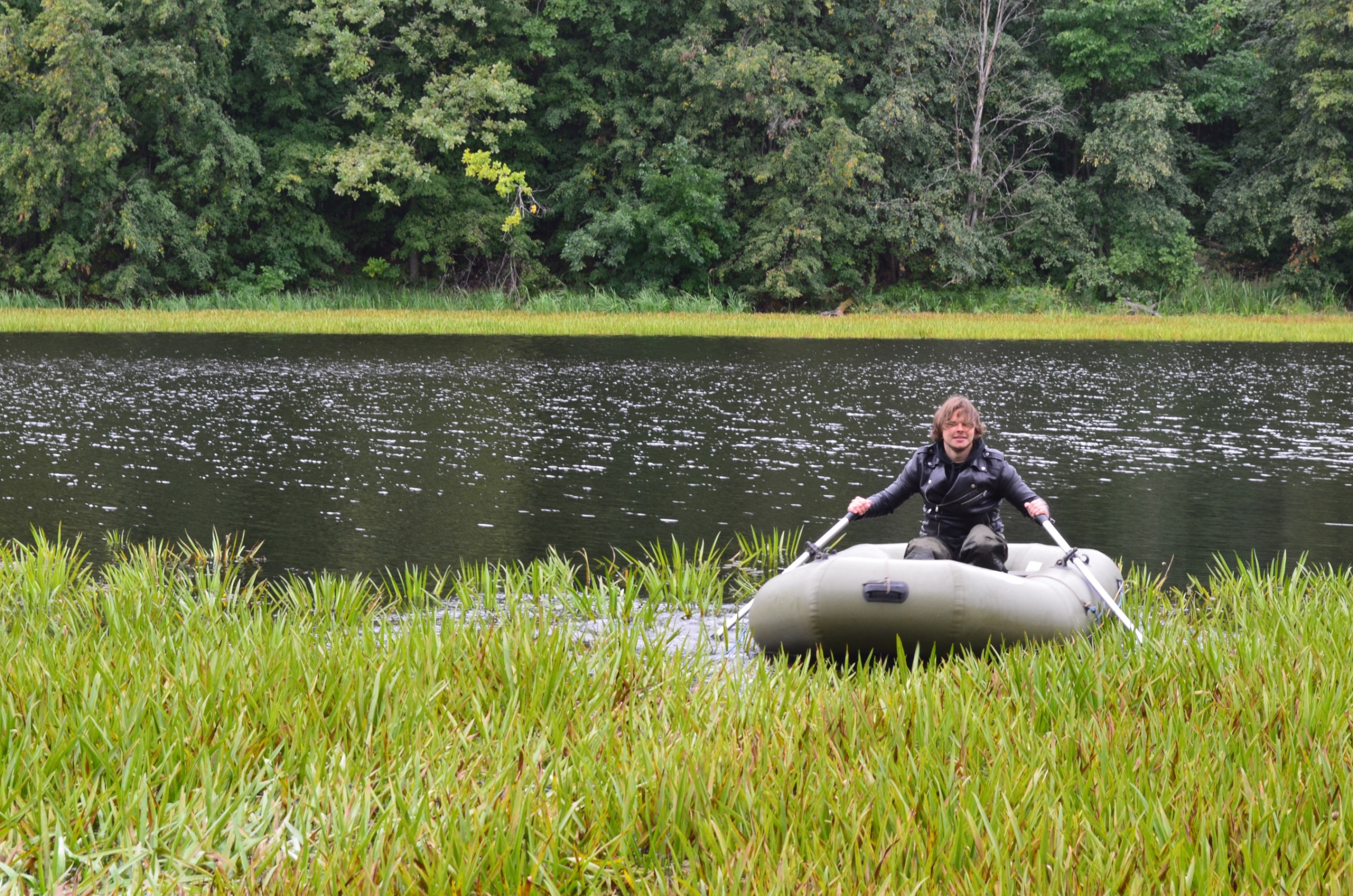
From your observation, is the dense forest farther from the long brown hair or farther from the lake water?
the long brown hair

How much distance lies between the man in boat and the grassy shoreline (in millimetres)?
20334

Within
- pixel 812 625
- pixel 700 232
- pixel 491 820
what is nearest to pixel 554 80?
pixel 700 232

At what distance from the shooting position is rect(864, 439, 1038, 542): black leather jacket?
654 cm

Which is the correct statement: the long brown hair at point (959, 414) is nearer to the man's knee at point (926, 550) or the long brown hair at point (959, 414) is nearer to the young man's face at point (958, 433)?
the young man's face at point (958, 433)

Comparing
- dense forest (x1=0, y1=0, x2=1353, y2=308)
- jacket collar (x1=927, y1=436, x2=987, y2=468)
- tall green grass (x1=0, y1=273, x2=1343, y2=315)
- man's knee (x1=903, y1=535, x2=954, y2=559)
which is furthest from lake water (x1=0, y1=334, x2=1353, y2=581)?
dense forest (x1=0, y1=0, x2=1353, y2=308)

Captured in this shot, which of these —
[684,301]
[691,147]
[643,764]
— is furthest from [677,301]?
[643,764]

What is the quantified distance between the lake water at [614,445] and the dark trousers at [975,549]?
2.12 m

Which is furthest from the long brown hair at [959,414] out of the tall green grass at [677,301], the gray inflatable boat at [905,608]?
the tall green grass at [677,301]

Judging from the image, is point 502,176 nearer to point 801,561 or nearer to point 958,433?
point 958,433

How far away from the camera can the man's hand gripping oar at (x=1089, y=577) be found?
521 cm

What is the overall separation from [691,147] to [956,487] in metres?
27.9

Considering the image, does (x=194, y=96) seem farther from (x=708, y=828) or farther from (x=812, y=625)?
(x=708, y=828)

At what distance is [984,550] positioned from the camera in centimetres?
623

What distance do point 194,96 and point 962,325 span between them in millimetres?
19091
